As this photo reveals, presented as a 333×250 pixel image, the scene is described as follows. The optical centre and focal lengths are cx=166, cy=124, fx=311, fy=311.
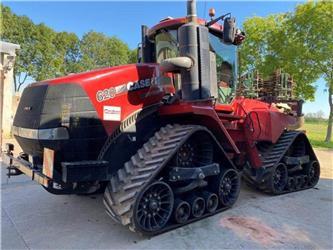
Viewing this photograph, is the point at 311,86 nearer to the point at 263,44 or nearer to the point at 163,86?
the point at 263,44

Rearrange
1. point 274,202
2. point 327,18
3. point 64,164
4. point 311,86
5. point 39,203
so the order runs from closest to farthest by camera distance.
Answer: point 64,164, point 39,203, point 274,202, point 327,18, point 311,86

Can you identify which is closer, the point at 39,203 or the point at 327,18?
the point at 39,203

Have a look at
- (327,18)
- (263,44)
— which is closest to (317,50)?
(327,18)

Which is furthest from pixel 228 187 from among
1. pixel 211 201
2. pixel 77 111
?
pixel 77 111

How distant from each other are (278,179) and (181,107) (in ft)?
9.26

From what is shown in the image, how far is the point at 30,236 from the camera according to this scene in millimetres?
3613

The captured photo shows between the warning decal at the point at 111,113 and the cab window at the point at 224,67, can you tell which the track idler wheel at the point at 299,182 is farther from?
the warning decal at the point at 111,113

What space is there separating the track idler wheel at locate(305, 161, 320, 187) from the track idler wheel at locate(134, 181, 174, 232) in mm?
3916

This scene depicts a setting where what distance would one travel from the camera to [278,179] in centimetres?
572

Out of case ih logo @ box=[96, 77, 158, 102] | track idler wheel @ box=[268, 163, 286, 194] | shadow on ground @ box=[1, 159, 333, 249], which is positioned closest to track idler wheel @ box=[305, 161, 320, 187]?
track idler wheel @ box=[268, 163, 286, 194]

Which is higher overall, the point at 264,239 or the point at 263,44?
the point at 263,44

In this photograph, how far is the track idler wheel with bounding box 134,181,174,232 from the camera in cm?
345

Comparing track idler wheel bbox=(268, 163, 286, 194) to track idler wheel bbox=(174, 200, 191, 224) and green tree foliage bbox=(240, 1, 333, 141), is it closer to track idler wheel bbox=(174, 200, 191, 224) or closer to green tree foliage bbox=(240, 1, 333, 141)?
track idler wheel bbox=(174, 200, 191, 224)

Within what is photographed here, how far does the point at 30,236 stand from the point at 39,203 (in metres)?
1.29
